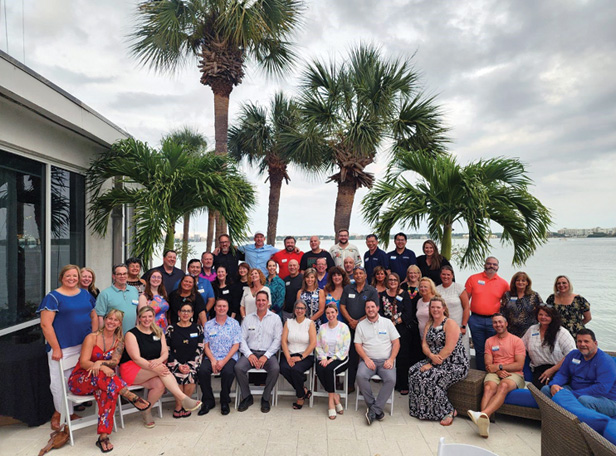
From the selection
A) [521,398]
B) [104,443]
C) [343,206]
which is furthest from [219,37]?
[521,398]

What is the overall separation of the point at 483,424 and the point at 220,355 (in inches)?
108

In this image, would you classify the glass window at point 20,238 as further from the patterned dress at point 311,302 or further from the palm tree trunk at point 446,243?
the palm tree trunk at point 446,243

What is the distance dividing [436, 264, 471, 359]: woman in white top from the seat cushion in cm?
93

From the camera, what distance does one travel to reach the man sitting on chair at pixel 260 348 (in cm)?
423

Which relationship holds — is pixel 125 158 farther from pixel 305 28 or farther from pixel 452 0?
pixel 452 0

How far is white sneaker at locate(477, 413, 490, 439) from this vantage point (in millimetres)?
3527

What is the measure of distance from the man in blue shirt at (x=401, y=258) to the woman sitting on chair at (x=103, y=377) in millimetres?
3483

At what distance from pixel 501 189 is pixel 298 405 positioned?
4.20 m

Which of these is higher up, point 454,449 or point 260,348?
point 454,449

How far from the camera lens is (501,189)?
18.9 feet

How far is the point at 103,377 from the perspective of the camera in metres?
3.50

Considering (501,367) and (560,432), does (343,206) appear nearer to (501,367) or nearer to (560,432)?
(501,367)

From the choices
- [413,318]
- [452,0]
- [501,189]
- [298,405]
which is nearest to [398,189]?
[501,189]

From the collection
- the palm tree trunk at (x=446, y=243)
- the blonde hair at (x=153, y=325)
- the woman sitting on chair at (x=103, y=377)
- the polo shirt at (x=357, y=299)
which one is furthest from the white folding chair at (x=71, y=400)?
the palm tree trunk at (x=446, y=243)
